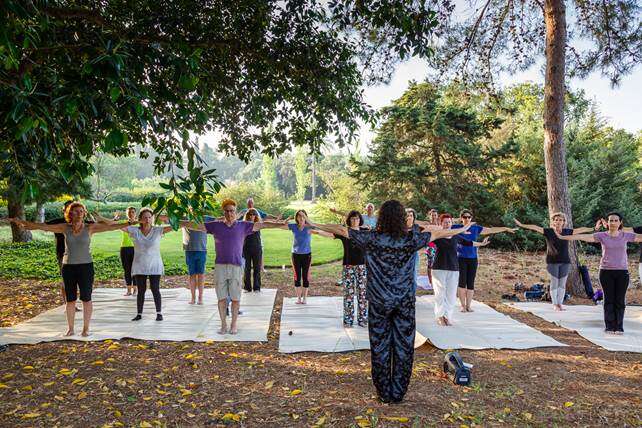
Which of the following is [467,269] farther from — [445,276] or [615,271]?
[615,271]

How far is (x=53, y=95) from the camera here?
9.96ft

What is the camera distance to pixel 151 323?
6.89 m

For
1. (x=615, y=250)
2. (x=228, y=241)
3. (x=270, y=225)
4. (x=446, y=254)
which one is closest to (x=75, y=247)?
(x=228, y=241)

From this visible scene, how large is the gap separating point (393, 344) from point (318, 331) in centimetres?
251

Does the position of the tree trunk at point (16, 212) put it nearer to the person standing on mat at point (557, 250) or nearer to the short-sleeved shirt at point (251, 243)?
the short-sleeved shirt at point (251, 243)

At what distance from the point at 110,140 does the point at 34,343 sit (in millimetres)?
4498

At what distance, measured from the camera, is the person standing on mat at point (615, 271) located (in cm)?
664

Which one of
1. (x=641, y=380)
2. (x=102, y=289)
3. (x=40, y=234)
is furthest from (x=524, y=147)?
(x=40, y=234)

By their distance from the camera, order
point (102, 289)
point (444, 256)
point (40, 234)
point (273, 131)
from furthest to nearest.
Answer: point (40, 234), point (102, 289), point (273, 131), point (444, 256)

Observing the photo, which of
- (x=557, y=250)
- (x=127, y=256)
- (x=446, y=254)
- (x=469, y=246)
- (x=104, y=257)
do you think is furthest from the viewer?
(x=104, y=257)

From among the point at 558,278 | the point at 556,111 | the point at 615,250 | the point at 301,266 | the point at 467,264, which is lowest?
the point at 558,278

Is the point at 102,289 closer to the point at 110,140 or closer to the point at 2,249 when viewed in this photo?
the point at 110,140

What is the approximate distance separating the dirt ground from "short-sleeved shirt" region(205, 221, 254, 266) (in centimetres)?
111

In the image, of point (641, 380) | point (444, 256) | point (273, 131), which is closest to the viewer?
point (641, 380)
